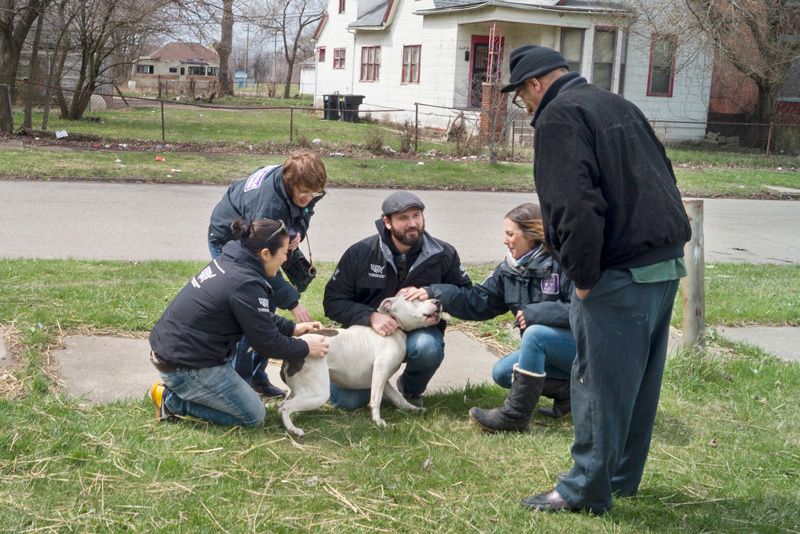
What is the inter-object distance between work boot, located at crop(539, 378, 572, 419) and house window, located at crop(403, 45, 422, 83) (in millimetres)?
28247

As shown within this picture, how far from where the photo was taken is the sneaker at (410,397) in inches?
203

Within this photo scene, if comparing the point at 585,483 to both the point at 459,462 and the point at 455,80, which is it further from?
the point at 455,80

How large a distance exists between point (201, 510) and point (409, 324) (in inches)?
69.1

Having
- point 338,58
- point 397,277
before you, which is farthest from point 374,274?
point 338,58

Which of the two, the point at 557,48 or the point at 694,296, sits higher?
the point at 557,48

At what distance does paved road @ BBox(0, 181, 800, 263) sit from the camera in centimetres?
976

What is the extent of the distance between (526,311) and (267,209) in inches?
61.5

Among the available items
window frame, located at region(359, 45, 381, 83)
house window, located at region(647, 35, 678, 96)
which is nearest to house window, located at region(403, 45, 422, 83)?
window frame, located at region(359, 45, 381, 83)

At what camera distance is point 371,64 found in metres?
37.2

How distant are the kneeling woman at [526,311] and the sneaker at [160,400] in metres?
1.45

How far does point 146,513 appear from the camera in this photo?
3.50 meters

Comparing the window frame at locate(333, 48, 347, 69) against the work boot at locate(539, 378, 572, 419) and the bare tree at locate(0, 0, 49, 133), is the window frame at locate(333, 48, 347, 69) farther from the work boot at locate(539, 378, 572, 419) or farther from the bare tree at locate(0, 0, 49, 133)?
the work boot at locate(539, 378, 572, 419)

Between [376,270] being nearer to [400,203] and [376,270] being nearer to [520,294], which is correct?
[400,203]

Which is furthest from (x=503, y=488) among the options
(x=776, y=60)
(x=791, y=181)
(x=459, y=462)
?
(x=776, y=60)
